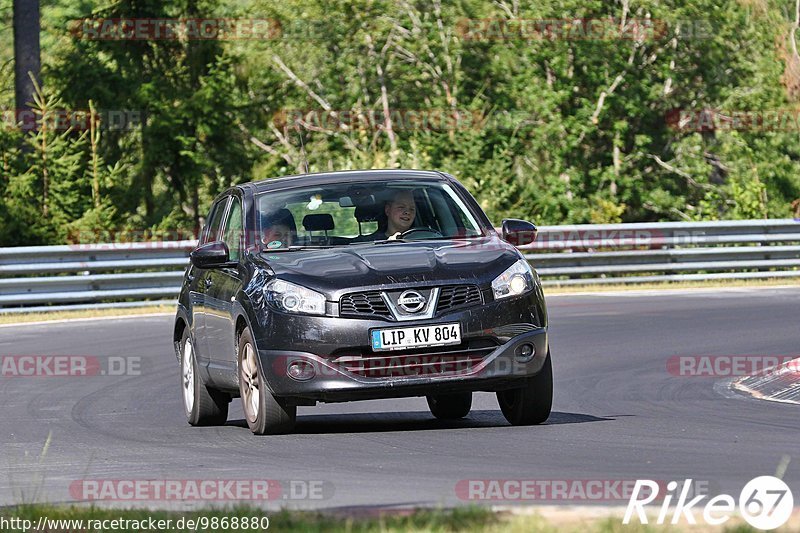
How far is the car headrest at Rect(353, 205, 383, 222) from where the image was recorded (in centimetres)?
1119

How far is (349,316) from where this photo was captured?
9.95m

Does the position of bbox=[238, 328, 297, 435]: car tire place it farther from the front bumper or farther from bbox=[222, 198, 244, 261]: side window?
bbox=[222, 198, 244, 261]: side window

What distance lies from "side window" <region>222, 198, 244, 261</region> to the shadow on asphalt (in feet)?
4.01

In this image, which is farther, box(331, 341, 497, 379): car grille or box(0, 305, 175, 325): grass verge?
box(0, 305, 175, 325): grass verge

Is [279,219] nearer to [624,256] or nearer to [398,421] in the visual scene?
[398,421]

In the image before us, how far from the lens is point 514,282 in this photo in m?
10.2

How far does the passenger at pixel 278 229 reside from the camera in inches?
435

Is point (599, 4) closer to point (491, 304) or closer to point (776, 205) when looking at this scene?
point (776, 205)

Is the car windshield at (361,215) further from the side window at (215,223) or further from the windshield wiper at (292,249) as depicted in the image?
the side window at (215,223)

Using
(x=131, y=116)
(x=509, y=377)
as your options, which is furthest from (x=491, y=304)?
(x=131, y=116)

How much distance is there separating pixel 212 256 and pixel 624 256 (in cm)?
1625

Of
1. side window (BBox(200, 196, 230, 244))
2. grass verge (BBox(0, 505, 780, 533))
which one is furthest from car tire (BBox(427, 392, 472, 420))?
grass verge (BBox(0, 505, 780, 533))

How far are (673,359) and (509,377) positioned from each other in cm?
562

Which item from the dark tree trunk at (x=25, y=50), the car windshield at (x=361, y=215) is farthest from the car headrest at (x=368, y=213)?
the dark tree trunk at (x=25, y=50)
